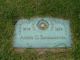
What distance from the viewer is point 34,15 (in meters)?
3.38

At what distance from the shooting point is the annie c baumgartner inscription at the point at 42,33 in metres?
3.10

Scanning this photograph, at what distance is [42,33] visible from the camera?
3176 millimetres

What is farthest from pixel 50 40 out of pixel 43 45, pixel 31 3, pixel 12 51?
pixel 31 3

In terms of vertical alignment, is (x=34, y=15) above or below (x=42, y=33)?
above

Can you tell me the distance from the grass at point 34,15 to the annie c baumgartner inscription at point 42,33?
2.8 inches

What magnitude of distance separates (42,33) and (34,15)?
31cm

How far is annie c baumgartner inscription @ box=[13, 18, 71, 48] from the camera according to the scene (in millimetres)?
3104

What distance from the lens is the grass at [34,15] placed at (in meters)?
3.03

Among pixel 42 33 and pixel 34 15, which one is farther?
pixel 34 15

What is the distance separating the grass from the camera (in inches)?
119

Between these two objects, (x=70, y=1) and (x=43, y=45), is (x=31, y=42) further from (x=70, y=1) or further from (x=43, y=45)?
(x=70, y=1)

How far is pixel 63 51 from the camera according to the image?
3078 millimetres

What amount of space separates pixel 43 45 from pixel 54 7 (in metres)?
0.57

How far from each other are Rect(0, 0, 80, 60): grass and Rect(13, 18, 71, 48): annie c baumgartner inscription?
0.07m
